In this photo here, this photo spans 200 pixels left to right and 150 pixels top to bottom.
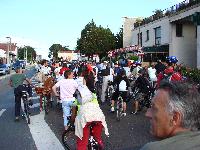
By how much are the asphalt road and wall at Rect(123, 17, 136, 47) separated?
49.9 meters

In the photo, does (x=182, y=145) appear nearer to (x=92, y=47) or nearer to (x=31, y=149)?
(x=31, y=149)

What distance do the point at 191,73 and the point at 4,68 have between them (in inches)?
1720

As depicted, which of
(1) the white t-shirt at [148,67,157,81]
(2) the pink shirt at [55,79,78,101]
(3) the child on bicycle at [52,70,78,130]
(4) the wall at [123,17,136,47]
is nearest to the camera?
(3) the child on bicycle at [52,70,78,130]

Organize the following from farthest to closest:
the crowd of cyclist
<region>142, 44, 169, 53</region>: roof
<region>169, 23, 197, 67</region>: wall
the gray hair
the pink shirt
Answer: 1. <region>142, 44, 169, 53</region>: roof
2. <region>169, 23, 197, 67</region>: wall
3. the pink shirt
4. the crowd of cyclist
5. the gray hair

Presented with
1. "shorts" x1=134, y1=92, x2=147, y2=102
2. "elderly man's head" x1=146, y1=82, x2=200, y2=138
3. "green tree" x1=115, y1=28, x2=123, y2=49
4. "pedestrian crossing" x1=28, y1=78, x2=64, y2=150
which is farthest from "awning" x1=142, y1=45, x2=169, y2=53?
"elderly man's head" x1=146, y1=82, x2=200, y2=138

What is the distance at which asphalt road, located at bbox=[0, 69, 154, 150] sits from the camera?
31.8 feet

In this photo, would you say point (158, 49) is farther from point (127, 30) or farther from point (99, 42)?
point (99, 42)

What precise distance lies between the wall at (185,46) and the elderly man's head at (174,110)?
39.9 metres

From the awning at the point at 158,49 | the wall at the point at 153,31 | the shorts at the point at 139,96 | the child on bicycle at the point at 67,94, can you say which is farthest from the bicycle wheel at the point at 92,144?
the awning at the point at 158,49

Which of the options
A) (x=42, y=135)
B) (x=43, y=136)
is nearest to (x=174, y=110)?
(x=43, y=136)

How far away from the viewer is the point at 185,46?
42.7 metres

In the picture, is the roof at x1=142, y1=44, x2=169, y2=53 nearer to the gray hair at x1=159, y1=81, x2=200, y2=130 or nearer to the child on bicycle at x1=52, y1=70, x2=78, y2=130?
the child on bicycle at x1=52, y1=70, x2=78, y2=130

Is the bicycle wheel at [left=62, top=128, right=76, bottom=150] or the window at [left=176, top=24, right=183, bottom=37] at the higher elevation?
the window at [left=176, top=24, right=183, bottom=37]

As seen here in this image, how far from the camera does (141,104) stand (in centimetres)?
1524
